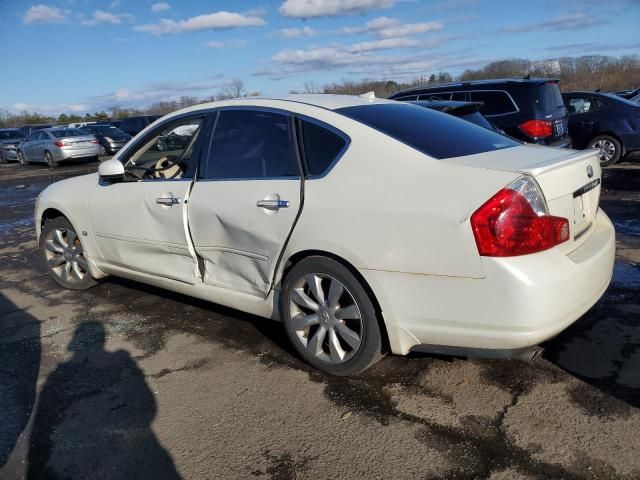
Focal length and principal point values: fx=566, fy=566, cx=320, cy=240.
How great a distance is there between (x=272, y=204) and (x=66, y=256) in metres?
2.92

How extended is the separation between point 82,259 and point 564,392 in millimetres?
4199

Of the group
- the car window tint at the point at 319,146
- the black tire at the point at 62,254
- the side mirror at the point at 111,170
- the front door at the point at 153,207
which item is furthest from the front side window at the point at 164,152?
the car window tint at the point at 319,146

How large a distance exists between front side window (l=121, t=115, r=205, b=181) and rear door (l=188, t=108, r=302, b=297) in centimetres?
45

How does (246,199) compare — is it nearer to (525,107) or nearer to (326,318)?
(326,318)

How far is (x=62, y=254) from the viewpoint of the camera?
5.42 meters

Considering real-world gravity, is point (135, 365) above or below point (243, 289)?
below

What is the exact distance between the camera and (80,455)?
2.79 m

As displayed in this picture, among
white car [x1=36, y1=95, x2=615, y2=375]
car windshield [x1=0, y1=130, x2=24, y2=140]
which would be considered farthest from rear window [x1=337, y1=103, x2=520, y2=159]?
car windshield [x1=0, y1=130, x2=24, y2=140]

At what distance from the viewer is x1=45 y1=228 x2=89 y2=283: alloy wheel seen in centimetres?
527

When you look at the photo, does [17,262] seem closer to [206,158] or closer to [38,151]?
[206,158]

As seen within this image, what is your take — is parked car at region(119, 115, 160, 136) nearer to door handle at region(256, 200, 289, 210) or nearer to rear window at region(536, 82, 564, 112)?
rear window at region(536, 82, 564, 112)

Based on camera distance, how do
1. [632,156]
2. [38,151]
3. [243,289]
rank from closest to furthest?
1. [243,289]
2. [632,156]
3. [38,151]

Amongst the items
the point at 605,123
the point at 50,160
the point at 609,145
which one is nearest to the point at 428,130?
the point at 605,123

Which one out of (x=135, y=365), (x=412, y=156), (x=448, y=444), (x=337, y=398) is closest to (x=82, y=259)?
(x=135, y=365)
